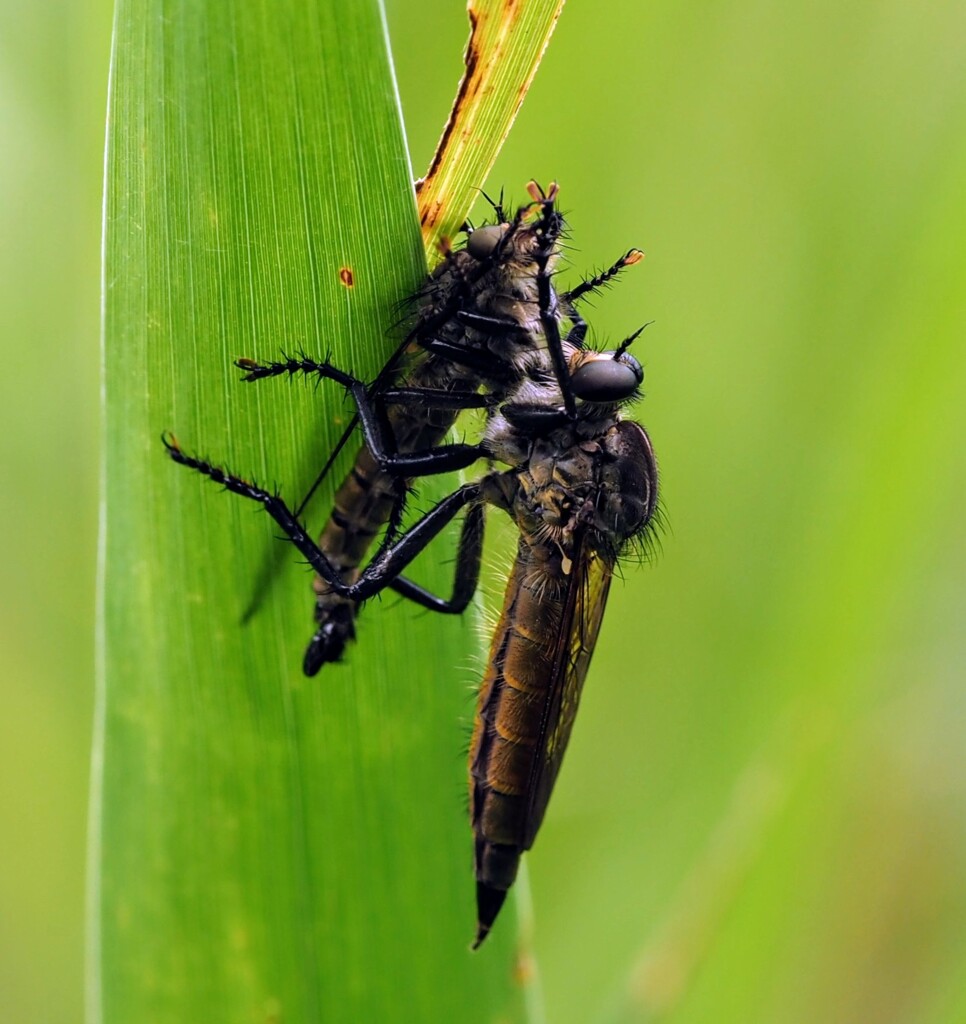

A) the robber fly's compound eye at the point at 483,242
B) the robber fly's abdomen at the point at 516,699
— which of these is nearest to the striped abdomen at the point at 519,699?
the robber fly's abdomen at the point at 516,699

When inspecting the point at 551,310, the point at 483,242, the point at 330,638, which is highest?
the point at 483,242

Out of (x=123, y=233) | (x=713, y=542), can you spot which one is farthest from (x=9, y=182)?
(x=713, y=542)

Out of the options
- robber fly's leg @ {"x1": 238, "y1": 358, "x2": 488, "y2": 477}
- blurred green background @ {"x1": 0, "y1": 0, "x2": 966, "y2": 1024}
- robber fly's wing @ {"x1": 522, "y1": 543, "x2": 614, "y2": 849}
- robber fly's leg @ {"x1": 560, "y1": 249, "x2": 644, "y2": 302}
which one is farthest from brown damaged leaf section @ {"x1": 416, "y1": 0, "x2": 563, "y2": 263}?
robber fly's wing @ {"x1": 522, "y1": 543, "x2": 614, "y2": 849}

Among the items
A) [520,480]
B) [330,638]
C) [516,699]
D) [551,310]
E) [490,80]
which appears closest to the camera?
[490,80]

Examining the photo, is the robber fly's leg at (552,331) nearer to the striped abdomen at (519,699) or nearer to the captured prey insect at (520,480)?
the captured prey insect at (520,480)

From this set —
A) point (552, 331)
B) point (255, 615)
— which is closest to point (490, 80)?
point (552, 331)

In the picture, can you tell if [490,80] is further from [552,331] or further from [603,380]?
[603,380]
